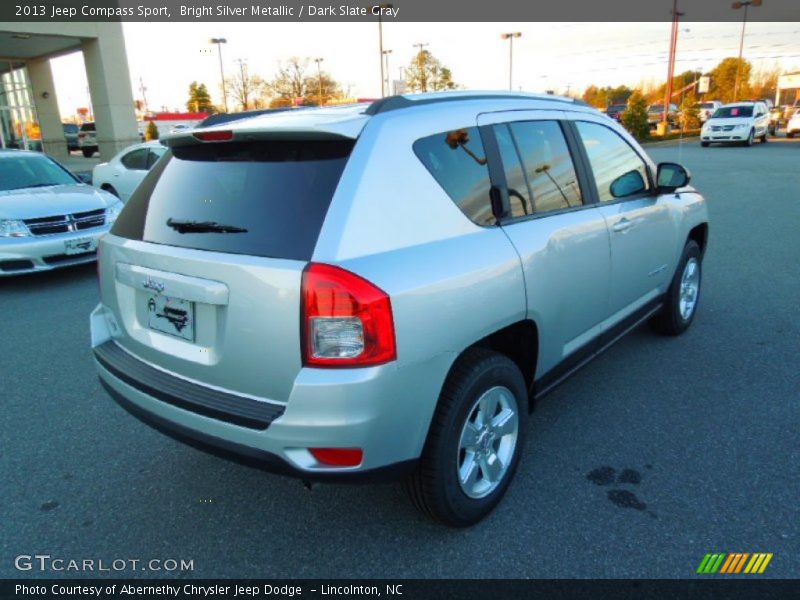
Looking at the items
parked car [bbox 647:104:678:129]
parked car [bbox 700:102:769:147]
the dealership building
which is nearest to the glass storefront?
the dealership building

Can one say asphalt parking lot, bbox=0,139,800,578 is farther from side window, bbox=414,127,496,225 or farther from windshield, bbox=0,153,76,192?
windshield, bbox=0,153,76,192

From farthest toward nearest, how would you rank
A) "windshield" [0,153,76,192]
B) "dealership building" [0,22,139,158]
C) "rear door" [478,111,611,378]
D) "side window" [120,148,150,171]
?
"dealership building" [0,22,139,158] → "side window" [120,148,150,171] → "windshield" [0,153,76,192] → "rear door" [478,111,611,378]

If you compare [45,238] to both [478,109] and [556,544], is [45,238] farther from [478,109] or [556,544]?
[556,544]

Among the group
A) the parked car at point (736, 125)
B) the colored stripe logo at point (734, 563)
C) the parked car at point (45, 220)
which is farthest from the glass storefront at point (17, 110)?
the parked car at point (736, 125)

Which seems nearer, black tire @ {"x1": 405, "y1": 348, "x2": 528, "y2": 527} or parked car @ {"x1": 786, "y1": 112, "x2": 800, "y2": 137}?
black tire @ {"x1": 405, "y1": 348, "x2": 528, "y2": 527}

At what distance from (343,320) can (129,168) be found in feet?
36.2

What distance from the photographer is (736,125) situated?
26266 mm

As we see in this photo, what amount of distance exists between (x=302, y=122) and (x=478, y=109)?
35.2 inches

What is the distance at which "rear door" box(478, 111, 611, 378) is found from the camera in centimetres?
277

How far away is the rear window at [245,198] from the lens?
2156 millimetres

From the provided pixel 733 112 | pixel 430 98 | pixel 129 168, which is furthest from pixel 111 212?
pixel 733 112

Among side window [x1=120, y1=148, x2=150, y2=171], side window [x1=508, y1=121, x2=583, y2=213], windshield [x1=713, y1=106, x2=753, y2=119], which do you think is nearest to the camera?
side window [x1=508, y1=121, x2=583, y2=213]

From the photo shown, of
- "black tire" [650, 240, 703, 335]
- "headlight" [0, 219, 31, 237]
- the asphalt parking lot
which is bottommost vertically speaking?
the asphalt parking lot

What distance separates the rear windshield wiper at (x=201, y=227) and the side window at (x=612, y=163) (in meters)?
2.22
